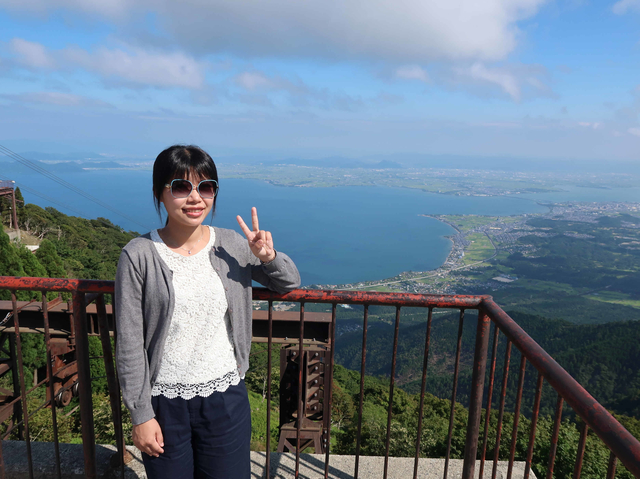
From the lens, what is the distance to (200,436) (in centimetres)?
172

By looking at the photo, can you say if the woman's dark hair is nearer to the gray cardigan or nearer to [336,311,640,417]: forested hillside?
the gray cardigan

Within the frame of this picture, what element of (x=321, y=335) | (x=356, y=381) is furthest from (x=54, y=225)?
(x=321, y=335)

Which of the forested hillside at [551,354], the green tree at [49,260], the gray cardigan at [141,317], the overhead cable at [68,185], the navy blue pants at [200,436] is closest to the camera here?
the gray cardigan at [141,317]

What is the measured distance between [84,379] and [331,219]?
496 feet

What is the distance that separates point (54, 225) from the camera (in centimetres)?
3803

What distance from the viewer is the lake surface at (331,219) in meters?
106

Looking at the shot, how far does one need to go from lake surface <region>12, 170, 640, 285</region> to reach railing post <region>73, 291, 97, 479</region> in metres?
73.9

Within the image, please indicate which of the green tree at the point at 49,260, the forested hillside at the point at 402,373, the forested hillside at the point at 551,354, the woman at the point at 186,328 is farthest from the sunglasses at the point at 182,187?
the forested hillside at the point at 551,354

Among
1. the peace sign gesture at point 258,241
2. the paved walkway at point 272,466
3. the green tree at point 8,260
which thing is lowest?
the green tree at point 8,260

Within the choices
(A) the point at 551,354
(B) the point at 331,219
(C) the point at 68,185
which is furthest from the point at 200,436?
(C) the point at 68,185

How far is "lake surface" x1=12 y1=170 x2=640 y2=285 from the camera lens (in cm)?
10611

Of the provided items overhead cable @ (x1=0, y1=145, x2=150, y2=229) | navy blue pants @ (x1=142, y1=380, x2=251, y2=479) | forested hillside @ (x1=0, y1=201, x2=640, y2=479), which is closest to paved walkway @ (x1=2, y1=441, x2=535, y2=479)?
navy blue pants @ (x1=142, y1=380, x2=251, y2=479)

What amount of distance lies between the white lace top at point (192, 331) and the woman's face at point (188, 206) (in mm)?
126

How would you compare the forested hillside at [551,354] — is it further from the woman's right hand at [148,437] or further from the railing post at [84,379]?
the woman's right hand at [148,437]
